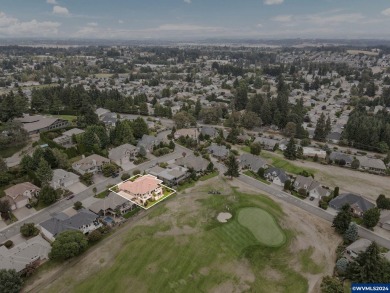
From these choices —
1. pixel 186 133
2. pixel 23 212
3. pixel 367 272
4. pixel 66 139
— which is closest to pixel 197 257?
pixel 367 272

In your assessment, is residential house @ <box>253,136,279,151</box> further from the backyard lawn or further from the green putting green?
the green putting green

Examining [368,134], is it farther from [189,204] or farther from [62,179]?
[62,179]

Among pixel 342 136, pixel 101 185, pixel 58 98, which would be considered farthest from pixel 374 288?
pixel 58 98

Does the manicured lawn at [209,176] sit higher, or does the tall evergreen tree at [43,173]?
the tall evergreen tree at [43,173]

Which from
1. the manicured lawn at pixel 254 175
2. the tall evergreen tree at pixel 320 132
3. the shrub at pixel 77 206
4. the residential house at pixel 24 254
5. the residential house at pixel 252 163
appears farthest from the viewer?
the tall evergreen tree at pixel 320 132

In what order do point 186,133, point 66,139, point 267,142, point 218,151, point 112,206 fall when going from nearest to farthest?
point 112,206, point 218,151, point 66,139, point 267,142, point 186,133

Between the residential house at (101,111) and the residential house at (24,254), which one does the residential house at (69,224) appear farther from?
the residential house at (101,111)

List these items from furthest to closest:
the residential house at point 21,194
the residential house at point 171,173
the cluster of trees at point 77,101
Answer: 1. the cluster of trees at point 77,101
2. the residential house at point 171,173
3. the residential house at point 21,194

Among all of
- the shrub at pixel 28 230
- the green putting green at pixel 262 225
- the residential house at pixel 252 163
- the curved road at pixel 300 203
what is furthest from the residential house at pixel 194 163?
the shrub at pixel 28 230
